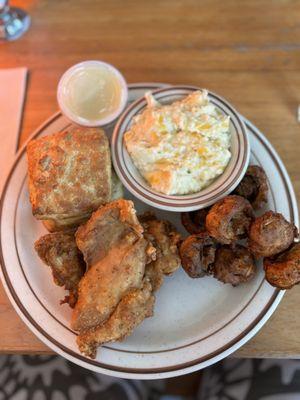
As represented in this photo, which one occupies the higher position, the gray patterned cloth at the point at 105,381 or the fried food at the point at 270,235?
the fried food at the point at 270,235

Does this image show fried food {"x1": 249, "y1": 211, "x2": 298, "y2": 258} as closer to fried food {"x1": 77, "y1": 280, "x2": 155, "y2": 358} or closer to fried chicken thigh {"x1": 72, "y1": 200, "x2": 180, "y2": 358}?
fried chicken thigh {"x1": 72, "y1": 200, "x2": 180, "y2": 358}

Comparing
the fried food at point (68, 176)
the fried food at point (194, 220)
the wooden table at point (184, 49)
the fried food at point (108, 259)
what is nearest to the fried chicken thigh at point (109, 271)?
the fried food at point (108, 259)

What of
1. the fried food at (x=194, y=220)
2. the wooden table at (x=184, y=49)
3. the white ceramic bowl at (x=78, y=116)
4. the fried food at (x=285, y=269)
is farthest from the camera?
the wooden table at (x=184, y=49)

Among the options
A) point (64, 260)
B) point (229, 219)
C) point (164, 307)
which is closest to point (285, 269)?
point (229, 219)

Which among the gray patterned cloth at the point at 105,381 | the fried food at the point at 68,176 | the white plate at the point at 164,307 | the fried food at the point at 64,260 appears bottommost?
the gray patterned cloth at the point at 105,381

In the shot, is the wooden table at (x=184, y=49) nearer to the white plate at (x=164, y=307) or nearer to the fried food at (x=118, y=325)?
the white plate at (x=164, y=307)

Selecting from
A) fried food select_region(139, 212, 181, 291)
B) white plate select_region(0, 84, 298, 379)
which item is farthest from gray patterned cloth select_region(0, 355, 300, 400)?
fried food select_region(139, 212, 181, 291)
